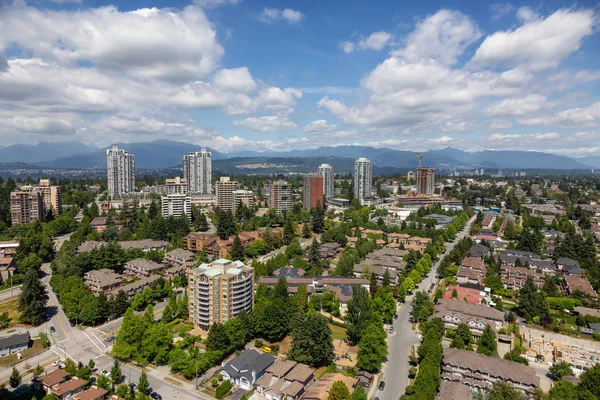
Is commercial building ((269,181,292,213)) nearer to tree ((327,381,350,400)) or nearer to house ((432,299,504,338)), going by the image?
house ((432,299,504,338))

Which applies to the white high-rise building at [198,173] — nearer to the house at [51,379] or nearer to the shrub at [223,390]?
the house at [51,379]

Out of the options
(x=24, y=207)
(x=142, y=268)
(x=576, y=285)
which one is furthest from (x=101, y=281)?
(x=576, y=285)

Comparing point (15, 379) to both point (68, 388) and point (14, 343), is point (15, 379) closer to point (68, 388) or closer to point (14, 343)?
point (68, 388)

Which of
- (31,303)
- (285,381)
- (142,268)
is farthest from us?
(142,268)

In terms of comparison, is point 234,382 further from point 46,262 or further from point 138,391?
point 46,262

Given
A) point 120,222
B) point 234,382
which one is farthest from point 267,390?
point 120,222

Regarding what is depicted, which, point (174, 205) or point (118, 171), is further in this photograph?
point (118, 171)
